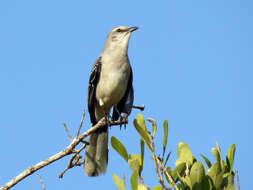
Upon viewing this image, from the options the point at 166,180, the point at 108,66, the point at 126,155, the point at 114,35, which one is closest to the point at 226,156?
the point at 166,180

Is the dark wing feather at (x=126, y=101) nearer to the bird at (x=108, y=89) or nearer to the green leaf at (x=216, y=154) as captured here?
the bird at (x=108, y=89)

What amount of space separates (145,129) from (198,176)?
0.65 m

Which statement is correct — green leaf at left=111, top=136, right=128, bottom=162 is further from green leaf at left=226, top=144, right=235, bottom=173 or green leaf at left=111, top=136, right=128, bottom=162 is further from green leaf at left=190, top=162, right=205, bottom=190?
green leaf at left=226, top=144, right=235, bottom=173

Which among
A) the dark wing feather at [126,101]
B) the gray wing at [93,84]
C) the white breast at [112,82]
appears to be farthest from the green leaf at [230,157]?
Result: the gray wing at [93,84]

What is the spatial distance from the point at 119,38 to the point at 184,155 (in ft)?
15.9

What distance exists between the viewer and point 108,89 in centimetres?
709

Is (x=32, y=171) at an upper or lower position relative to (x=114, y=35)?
lower

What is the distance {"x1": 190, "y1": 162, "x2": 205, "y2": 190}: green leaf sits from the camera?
3.04m

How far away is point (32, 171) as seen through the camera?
14.6 feet

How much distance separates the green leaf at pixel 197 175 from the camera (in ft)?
9.96

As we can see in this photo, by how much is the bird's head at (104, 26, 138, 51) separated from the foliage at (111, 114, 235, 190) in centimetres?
432

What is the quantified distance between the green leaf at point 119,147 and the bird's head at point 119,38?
170 inches

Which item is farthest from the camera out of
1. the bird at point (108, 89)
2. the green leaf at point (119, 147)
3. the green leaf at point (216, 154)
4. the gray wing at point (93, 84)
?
the gray wing at point (93, 84)

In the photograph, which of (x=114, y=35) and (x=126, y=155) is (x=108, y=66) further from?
(x=126, y=155)
